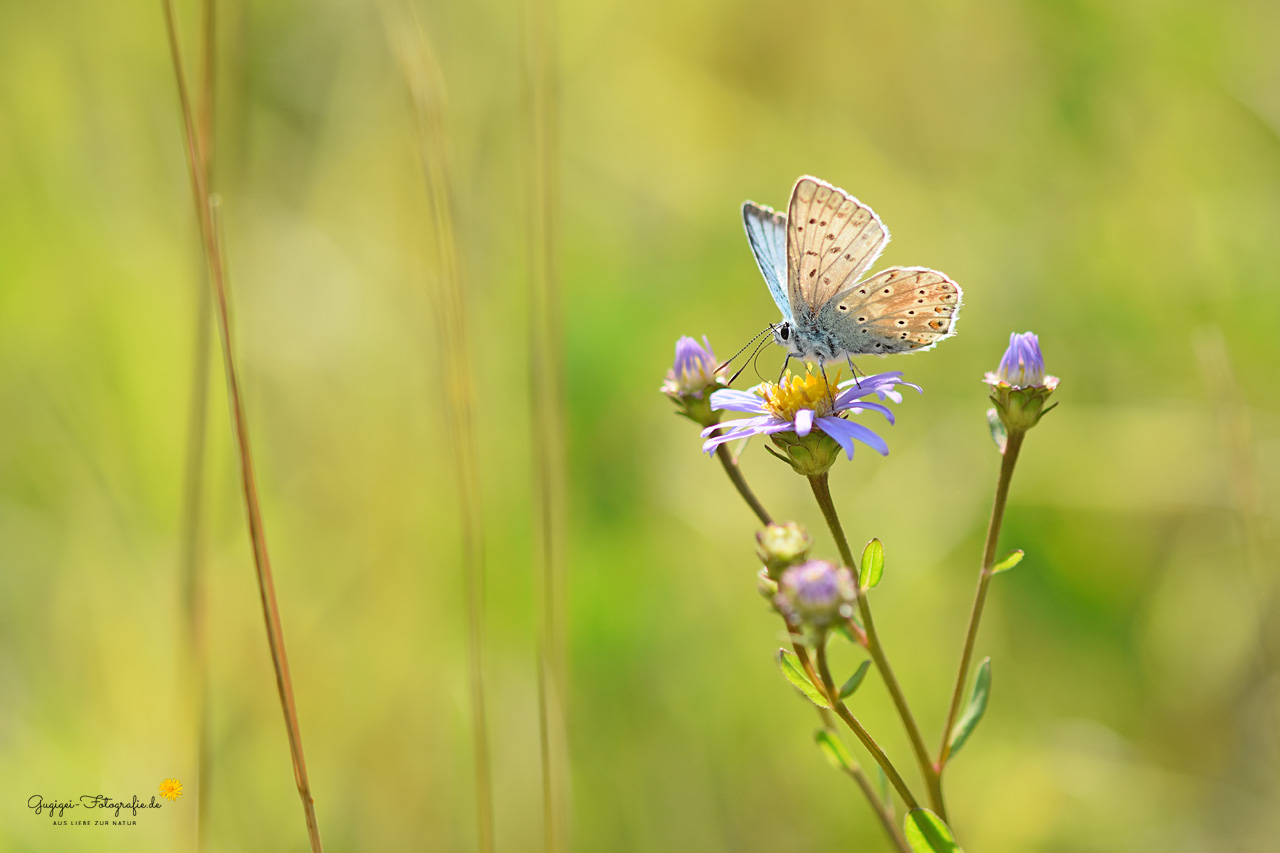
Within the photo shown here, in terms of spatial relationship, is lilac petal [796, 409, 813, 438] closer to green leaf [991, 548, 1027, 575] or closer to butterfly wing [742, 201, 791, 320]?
green leaf [991, 548, 1027, 575]

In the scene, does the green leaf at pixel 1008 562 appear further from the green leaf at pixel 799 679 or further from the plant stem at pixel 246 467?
the plant stem at pixel 246 467

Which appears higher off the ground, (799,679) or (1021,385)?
(1021,385)

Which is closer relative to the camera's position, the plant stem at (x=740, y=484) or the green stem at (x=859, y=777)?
the green stem at (x=859, y=777)

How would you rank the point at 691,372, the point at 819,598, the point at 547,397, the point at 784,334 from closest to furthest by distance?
the point at 819,598 → the point at 691,372 → the point at 784,334 → the point at 547,397

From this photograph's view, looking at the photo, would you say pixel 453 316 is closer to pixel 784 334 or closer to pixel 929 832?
pixel 784 334

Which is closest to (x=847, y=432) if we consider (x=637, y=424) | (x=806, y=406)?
(x=806, y=406)

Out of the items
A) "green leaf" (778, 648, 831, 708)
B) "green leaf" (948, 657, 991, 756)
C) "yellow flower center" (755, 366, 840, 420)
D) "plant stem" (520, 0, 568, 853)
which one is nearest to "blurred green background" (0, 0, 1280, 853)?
"plant stem" (520, 0, 568, 853)

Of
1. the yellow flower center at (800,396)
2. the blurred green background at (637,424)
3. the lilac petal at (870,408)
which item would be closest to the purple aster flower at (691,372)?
the yellow flower center at (800,396)
